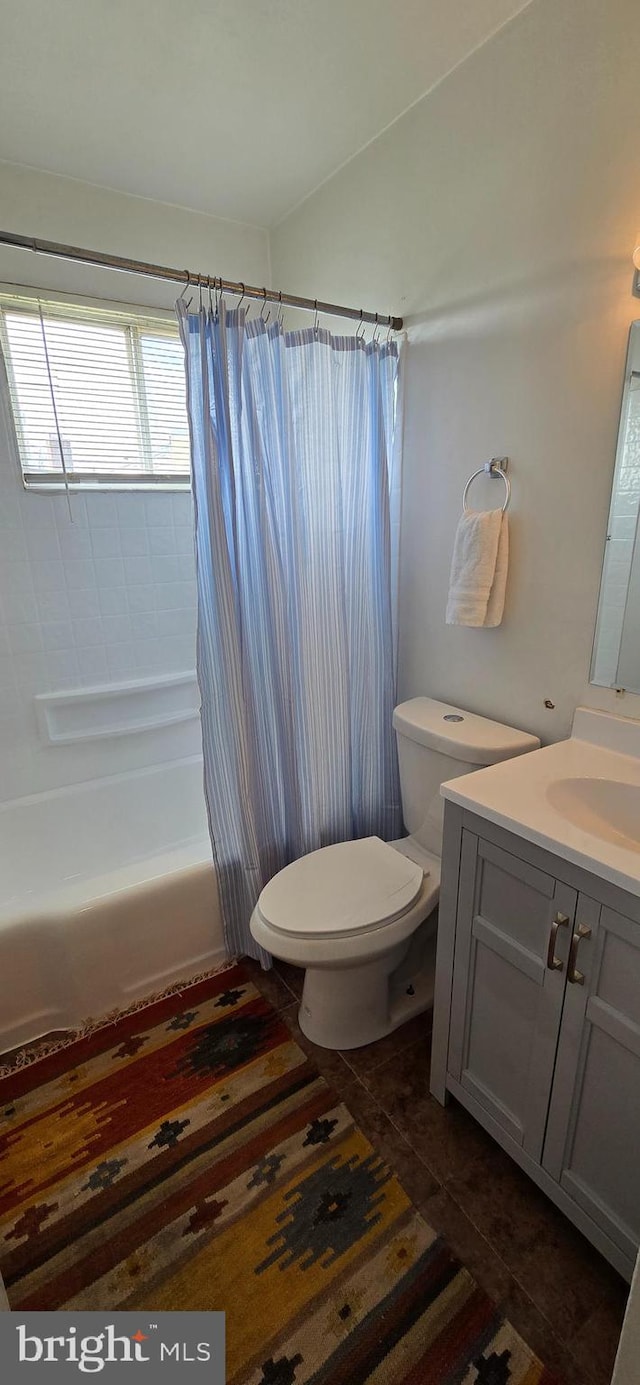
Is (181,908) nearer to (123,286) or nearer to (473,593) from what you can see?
(473,593)

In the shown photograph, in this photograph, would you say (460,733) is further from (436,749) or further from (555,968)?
(555,968)

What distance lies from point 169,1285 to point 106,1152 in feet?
1.10

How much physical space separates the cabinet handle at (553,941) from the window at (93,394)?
2046mm

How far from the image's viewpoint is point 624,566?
50.5 inches

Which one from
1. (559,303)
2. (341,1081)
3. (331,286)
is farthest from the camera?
(331,286)

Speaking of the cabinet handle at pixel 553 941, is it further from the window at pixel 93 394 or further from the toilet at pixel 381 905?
the window at pixel 93 394

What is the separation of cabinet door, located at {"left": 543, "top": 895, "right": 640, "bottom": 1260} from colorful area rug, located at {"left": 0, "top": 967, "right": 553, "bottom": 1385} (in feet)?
0.97

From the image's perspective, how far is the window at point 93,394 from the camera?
1.96 m

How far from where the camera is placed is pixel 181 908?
175 cm

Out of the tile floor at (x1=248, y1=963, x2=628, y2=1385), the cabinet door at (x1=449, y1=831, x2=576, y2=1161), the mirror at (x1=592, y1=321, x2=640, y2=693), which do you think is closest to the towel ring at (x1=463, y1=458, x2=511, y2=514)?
the mirror at (x1=592, y1=321, x2=640, y2=693)

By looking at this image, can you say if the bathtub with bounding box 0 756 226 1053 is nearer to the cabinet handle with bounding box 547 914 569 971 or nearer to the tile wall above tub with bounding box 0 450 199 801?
the tile wall above tub with bounding box 0 450 199 801

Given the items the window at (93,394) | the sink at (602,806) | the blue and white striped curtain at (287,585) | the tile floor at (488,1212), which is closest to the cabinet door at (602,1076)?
the tile floor at (488,1212)

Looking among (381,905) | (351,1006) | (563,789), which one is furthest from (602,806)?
(351,1006)

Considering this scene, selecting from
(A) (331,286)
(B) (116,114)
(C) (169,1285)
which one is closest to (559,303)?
(A) (331,286)
